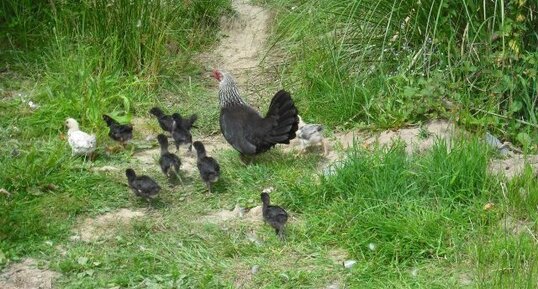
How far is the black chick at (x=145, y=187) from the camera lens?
695cm

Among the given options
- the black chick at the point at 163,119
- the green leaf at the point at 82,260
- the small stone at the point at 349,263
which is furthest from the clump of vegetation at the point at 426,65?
the green leaf at the point at 82,260

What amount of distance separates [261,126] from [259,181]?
0.51m

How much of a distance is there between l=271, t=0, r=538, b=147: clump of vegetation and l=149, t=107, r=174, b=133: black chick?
1.35 m

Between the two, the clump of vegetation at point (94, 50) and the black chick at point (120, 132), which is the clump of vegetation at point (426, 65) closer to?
the clump of vegetation at point (94, 50)

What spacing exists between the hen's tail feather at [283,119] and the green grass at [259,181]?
10.8 inches

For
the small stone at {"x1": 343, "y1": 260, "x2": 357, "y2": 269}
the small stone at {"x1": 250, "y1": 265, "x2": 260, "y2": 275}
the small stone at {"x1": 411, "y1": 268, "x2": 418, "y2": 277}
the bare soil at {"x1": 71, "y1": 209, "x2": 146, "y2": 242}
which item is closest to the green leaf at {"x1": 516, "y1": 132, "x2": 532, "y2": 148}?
the small stone at {"x1": 411, "y1": 268, "x2": 418, "y2": 277}

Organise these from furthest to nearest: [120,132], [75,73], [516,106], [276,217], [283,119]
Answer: [75,73], [120,132], [516,106], [283,119], [276,217]

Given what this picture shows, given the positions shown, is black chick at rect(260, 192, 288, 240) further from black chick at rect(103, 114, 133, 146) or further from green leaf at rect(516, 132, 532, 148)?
green leaf at rect(516, 132, 532, 148)

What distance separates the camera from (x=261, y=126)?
25.0 ft

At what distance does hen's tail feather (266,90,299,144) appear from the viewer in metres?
7.41

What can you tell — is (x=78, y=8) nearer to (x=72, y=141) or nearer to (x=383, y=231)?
(x=72, y=141)

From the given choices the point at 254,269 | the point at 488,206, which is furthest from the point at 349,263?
the point at 488,206

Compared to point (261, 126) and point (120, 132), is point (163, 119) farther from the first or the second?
point (261, 126)

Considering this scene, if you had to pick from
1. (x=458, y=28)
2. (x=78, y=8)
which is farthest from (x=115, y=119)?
(x=458, y=28)
